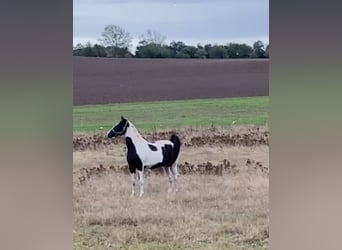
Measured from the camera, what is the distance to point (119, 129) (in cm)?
152

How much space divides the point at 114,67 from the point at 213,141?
42 centimetres

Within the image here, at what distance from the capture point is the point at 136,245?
1.51 metres

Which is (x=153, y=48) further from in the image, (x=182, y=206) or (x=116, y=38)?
(x=182, y=206)

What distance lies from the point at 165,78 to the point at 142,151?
26cm

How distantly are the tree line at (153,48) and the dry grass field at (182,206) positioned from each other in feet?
0.88

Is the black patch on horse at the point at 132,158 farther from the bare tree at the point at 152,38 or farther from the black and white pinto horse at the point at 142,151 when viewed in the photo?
the bare tree at the point at 152,38

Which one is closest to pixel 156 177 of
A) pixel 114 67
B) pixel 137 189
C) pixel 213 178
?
pixel 137 189

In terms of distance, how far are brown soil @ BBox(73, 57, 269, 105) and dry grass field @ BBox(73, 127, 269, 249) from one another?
0.15m

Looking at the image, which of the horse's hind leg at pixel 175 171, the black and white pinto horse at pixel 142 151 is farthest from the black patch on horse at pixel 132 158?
the horse's hind leg at pixel 175 171

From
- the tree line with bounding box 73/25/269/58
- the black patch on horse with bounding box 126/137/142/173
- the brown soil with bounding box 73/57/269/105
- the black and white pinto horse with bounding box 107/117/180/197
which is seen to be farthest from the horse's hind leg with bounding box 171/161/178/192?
the tree line with bounding box 73/25/269/58

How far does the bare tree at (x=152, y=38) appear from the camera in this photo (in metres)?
1.54

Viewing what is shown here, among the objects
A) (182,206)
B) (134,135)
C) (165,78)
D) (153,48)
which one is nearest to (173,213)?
(182,206)
